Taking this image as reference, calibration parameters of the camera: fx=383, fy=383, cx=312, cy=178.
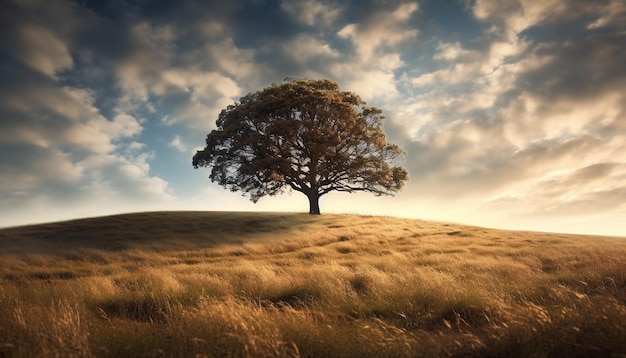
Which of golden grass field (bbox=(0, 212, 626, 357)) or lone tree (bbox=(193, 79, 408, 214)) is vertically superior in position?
lone tree (bbox=(193, 79, 408, 214))

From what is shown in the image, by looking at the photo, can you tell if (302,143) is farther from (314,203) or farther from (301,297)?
(301,297)

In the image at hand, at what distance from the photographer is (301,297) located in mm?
10680

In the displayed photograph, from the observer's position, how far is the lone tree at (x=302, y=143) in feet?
109

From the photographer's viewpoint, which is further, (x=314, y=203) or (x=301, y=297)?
(x=314, y=203)

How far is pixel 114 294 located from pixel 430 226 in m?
29.4

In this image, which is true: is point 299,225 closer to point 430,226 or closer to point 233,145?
point 233,145

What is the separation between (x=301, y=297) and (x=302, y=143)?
2578cm

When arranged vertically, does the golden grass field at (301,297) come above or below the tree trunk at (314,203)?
below

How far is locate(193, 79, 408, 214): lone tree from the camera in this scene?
109 ft

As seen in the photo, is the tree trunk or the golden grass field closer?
the golden grass field

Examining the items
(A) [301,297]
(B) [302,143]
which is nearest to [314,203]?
(B) [302,143]

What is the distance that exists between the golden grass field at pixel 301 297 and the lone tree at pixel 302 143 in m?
7.60

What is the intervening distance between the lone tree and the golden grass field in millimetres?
7600

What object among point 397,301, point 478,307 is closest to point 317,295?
point 397,301
